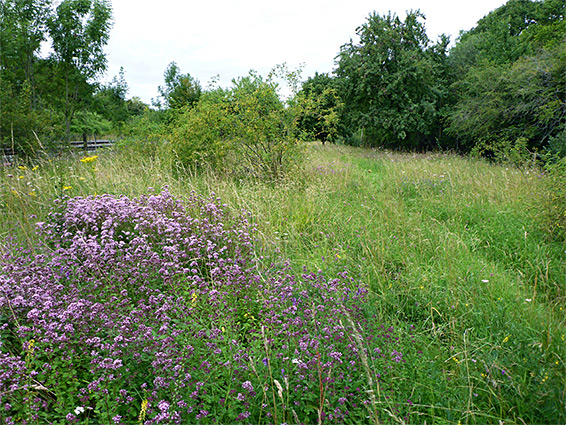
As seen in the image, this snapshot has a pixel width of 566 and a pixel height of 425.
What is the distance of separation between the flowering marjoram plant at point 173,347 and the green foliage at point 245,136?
A: 14.5 feet

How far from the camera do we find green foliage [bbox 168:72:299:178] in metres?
7.42

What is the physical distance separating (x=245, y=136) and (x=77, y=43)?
986cm

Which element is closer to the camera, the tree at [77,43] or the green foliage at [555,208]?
the green foliage at [555,208]

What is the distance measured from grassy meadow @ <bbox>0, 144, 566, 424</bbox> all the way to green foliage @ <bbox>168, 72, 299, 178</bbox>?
1770 mm

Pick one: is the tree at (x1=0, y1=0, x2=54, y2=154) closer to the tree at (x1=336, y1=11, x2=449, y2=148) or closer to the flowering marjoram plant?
the flowering marjoram plant

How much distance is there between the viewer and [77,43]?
13.0 meters

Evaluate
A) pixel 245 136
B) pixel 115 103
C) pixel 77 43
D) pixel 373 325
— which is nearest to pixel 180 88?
pixel 115 103

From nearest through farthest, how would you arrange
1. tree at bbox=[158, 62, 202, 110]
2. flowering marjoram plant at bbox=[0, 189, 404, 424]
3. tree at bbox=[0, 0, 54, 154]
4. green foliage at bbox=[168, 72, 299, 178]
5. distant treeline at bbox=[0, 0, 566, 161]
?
flowering marjoram plant at bbox=[0, 189, 404, 424] < green foliage at bbox=[168, 72, 299, 178] < distant treeline at bbox=[0, 0, 566, 161] < tree at bbox=[0, 0, 54, 154] < tree at bbox=[158, 62, 202, 110]

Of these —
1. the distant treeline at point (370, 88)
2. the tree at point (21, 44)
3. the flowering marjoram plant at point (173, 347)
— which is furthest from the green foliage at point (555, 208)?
the tree at point (21, 44)

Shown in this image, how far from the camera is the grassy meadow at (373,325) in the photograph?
1.77m

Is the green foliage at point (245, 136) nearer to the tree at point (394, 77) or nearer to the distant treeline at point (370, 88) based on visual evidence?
the distant treeline at point (370, 88)

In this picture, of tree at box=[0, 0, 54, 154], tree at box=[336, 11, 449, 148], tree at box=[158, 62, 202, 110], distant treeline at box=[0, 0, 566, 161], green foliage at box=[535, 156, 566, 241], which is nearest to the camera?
green foliage at box=[535, 156, 566, 241]

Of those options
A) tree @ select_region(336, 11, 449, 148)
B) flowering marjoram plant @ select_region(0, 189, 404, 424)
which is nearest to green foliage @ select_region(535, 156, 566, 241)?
flowering marjoram plant @ select_region(0, 189, 404, 424)

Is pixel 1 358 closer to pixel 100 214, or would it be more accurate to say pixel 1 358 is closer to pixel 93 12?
pixel 100 214
